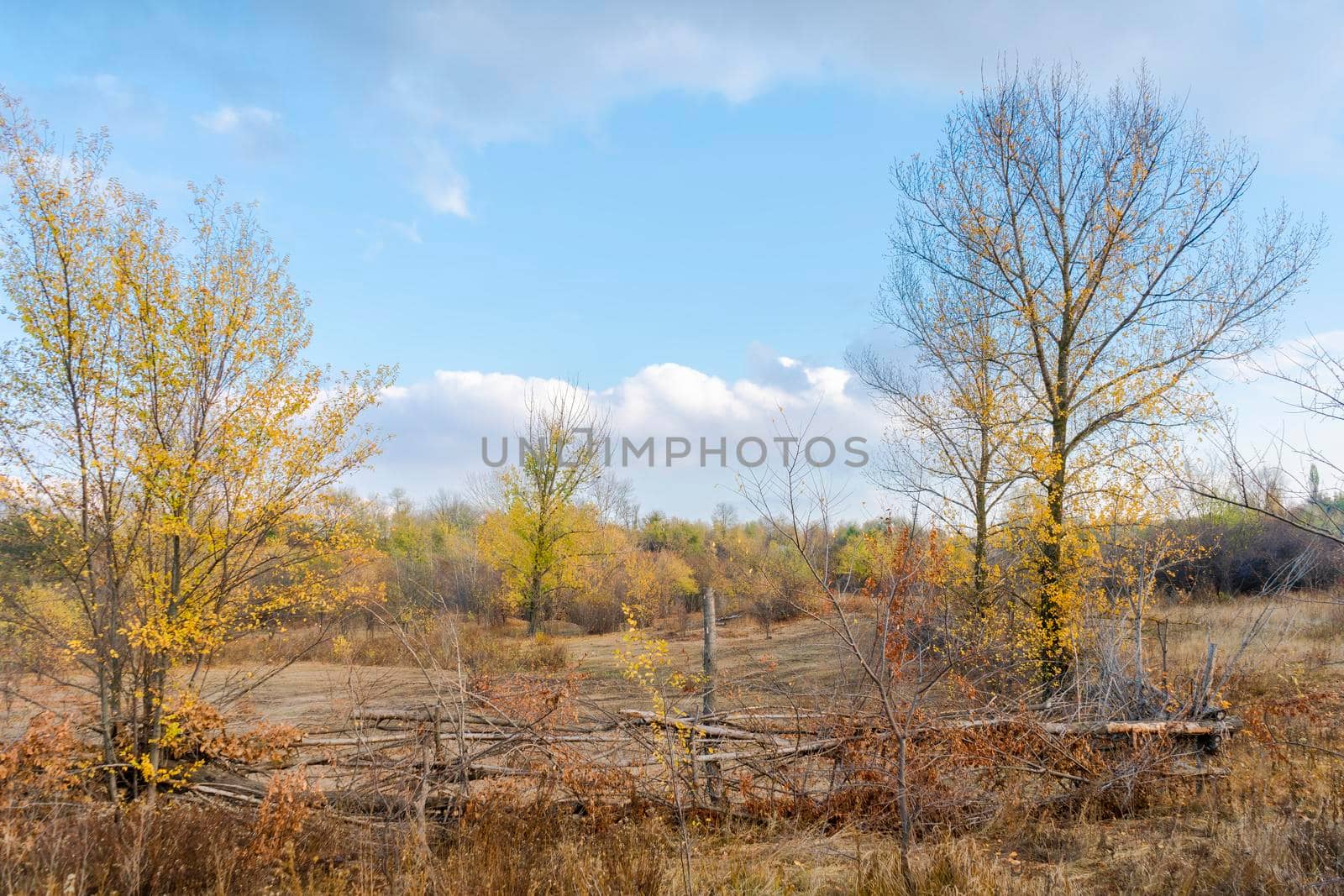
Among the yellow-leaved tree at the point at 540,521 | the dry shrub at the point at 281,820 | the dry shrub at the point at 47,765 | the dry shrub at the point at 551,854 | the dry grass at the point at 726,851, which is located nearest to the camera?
the dry shrub at the point at 551,854

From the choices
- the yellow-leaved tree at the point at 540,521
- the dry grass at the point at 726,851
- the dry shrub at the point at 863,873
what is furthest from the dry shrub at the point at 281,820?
the yellow-leaved tree at the point at 540,521

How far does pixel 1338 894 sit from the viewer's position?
13.7ft

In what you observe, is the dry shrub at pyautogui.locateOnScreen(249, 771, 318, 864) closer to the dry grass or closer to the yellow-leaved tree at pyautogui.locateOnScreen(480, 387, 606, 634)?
the dry grass

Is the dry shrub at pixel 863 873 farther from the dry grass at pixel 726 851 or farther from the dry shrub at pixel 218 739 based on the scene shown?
the dry shrub at pixel 218 739

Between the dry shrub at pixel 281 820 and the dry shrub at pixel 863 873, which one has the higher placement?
the dry shrub at pixel 281 820

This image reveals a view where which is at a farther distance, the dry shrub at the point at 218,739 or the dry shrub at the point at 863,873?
the dry shrub at the point at 218,739

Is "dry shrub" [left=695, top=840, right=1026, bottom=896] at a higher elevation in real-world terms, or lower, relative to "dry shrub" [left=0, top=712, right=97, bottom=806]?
lower

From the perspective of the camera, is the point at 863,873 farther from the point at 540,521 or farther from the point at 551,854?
the point at 540,521

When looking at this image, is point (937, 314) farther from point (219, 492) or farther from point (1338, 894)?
point (219, 492)

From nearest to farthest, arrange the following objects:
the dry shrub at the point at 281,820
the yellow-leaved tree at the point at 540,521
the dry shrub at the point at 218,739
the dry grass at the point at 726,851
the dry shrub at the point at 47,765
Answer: the dry grass at the point at 726,851, the dry shrub at the point at 281,820, the dry shrub at the point at 47,765, the dry shrub at the point at 218,739, the yellow-leaved tree at the point at 540,521

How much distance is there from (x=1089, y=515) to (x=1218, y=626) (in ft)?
29.7

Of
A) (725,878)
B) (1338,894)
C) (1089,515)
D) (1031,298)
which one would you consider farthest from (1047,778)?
(1031,298)

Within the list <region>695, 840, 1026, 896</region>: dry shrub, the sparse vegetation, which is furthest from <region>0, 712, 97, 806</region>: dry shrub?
<region>695, 840, 1026, 896</region>: dry shrub

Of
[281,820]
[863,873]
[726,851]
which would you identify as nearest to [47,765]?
[281,820]
